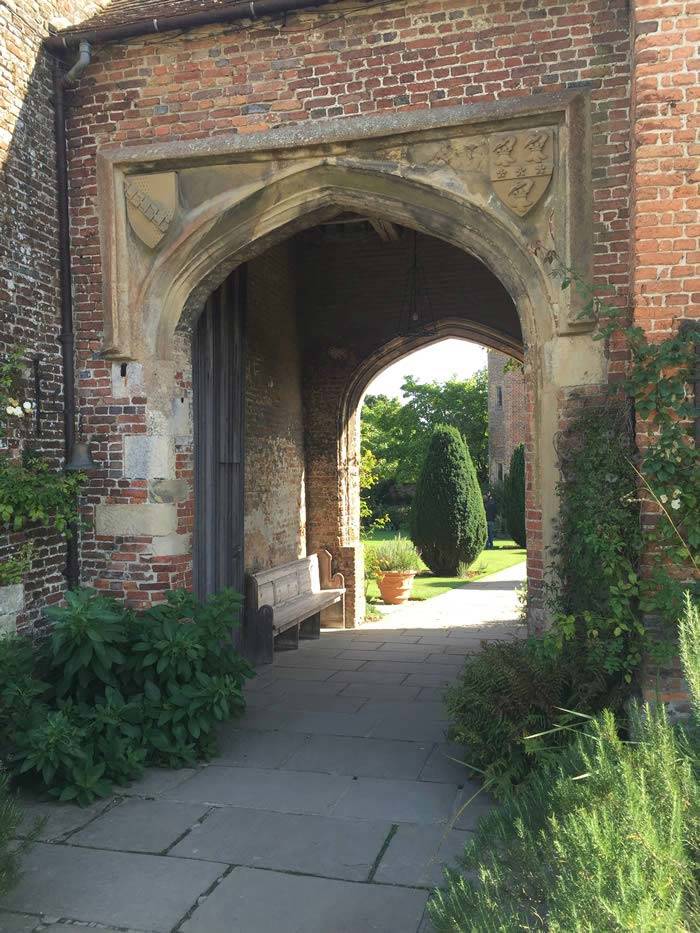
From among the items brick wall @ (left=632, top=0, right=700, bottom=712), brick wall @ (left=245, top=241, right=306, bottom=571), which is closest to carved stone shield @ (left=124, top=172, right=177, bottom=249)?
brick wall @ (left=245, top=241, right=306, bottom=571)

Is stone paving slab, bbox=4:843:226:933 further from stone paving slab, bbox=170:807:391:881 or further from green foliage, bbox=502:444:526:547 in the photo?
green foliage, bbox=502:444:526:547

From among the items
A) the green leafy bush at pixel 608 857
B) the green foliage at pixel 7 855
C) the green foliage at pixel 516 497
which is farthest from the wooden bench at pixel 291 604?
the green foliage at pixel 516 497

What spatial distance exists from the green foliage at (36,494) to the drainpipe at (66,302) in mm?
232

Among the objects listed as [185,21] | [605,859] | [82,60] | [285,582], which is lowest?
[285,582]

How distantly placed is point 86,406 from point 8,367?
0.77 m

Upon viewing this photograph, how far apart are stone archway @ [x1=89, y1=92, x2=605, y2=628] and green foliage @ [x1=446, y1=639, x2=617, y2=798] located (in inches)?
29.9

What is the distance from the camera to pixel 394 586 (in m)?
12.6

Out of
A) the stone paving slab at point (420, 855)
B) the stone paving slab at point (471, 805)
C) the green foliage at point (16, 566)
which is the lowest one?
the stone paving slab at point (420, 855)

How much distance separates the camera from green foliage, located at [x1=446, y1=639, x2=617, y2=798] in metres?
4.49

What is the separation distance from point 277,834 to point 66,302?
13.2ft

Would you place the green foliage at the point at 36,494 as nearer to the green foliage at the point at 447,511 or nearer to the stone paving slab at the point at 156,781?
the stone paving slab at the point at 156,781

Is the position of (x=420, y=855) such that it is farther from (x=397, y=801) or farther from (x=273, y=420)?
(x=273, y=420)

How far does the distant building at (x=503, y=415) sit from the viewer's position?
3275 cm

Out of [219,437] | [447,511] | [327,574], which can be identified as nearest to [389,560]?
[327,574]
